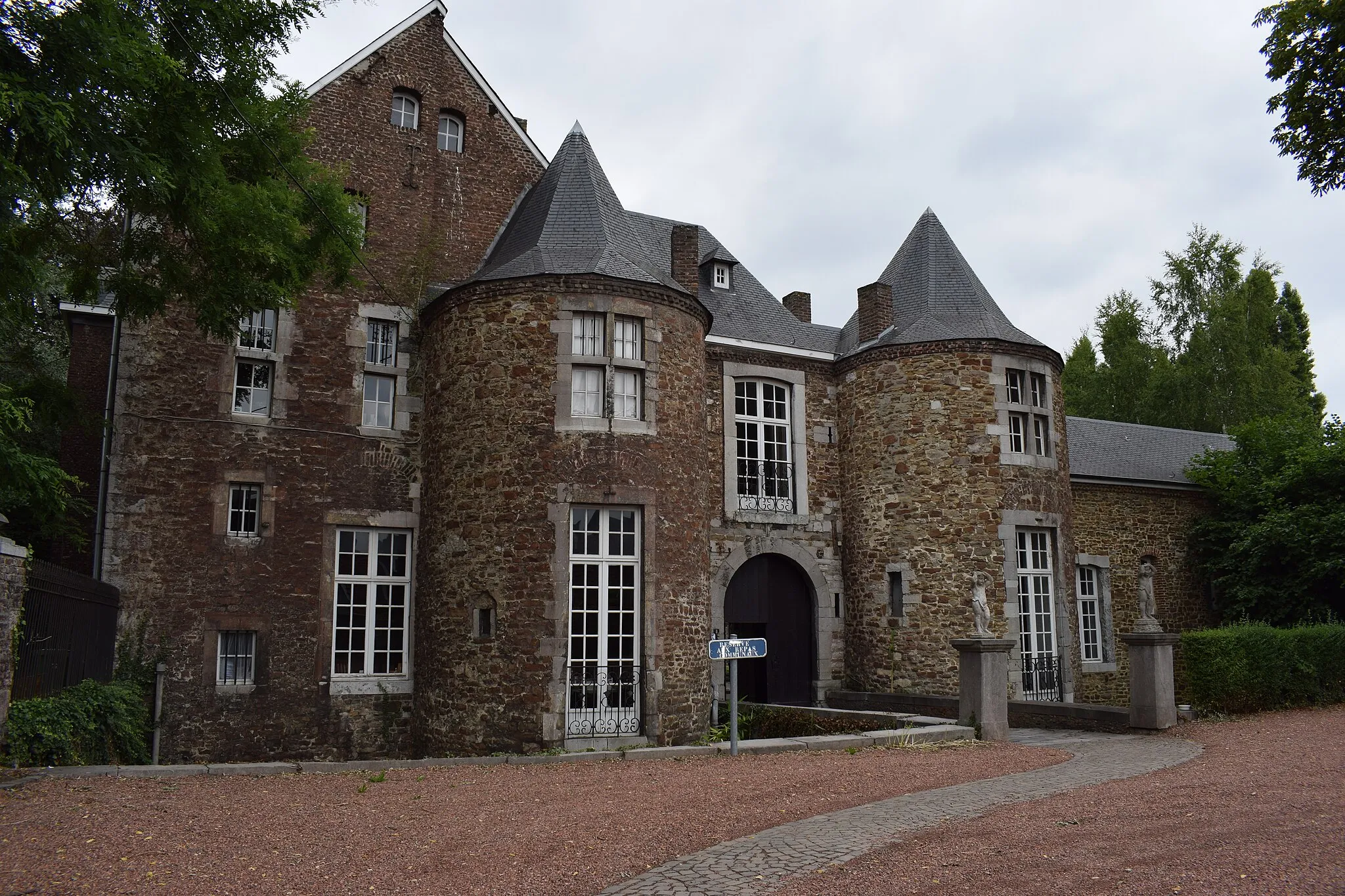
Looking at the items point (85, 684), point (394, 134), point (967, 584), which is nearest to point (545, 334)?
point (394, 134)

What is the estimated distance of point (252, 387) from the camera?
1387cm

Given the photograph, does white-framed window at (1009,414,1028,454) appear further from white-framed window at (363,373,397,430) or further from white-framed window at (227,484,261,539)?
white-framed window at (227,484,261,539)

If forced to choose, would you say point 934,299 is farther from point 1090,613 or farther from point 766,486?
point 1090,613

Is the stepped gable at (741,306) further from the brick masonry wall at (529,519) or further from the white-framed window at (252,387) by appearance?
the white-framed window at (252,387)

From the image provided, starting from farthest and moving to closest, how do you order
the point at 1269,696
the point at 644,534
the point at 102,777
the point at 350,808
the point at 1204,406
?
the point at 1204,406 → the point at 1269,696 → the point at 644,534 → the point at 102,777 → the point at 350,808

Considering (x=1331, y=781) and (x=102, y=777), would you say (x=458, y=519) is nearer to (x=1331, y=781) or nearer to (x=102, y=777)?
(x=102, y=777)

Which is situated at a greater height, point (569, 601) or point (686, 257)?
point (686, 257)

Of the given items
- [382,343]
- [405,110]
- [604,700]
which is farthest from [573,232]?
[604,700]

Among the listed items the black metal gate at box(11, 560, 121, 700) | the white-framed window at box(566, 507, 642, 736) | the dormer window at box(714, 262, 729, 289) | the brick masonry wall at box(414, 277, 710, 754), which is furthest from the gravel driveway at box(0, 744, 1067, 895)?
the dormer window at box(714, 262, 729, 289)

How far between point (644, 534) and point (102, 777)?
6.50 m

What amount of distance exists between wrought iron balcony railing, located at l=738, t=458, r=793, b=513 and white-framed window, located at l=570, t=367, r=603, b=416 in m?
3.79

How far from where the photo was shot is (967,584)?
1573 cm

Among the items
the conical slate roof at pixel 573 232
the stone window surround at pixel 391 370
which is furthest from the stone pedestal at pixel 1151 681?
the stone window surround at pixel 391 370

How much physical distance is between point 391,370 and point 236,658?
441 centimetres
